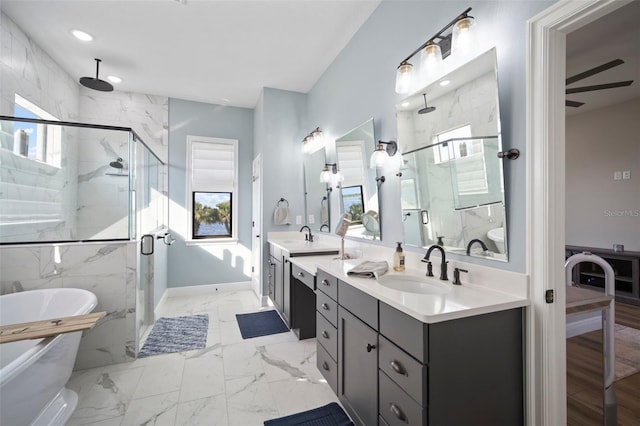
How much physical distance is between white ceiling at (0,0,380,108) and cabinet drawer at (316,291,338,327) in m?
2.41

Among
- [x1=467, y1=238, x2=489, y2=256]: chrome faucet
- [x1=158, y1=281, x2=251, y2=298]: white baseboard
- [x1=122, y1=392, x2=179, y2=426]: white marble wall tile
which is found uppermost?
[x1=467, y1=238, x2=489, y2=256]: chrome faucet

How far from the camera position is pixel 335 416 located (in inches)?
70.0

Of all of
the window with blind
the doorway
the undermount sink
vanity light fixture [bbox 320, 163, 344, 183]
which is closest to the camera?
the undermount sink

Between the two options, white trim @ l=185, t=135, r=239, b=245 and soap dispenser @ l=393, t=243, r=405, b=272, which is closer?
soap dispenser @ l=393, t=243, r=405, b=272

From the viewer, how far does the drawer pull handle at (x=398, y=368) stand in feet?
3.88

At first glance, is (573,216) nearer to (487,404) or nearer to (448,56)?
(448,56)

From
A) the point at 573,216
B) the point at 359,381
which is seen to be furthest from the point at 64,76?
the point at 573,216

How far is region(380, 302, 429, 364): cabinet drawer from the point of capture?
1076 mm

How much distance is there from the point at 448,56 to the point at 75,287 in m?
3.33

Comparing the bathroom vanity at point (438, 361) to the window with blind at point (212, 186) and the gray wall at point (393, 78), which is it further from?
the window with blind at point (212, 186)

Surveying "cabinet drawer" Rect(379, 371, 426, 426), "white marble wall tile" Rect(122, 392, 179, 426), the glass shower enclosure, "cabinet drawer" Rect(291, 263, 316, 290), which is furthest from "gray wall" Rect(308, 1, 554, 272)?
the glass shower enclosure

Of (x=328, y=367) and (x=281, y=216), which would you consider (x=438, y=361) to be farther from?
(x=281, y=216)

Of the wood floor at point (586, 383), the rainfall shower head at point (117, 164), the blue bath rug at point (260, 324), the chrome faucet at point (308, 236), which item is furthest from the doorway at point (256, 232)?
the wood floor at point (586, 383)

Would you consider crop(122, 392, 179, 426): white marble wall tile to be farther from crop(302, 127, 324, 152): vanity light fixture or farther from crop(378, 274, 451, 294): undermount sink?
crop(302, 127, 324, 152): vanity light fixture
